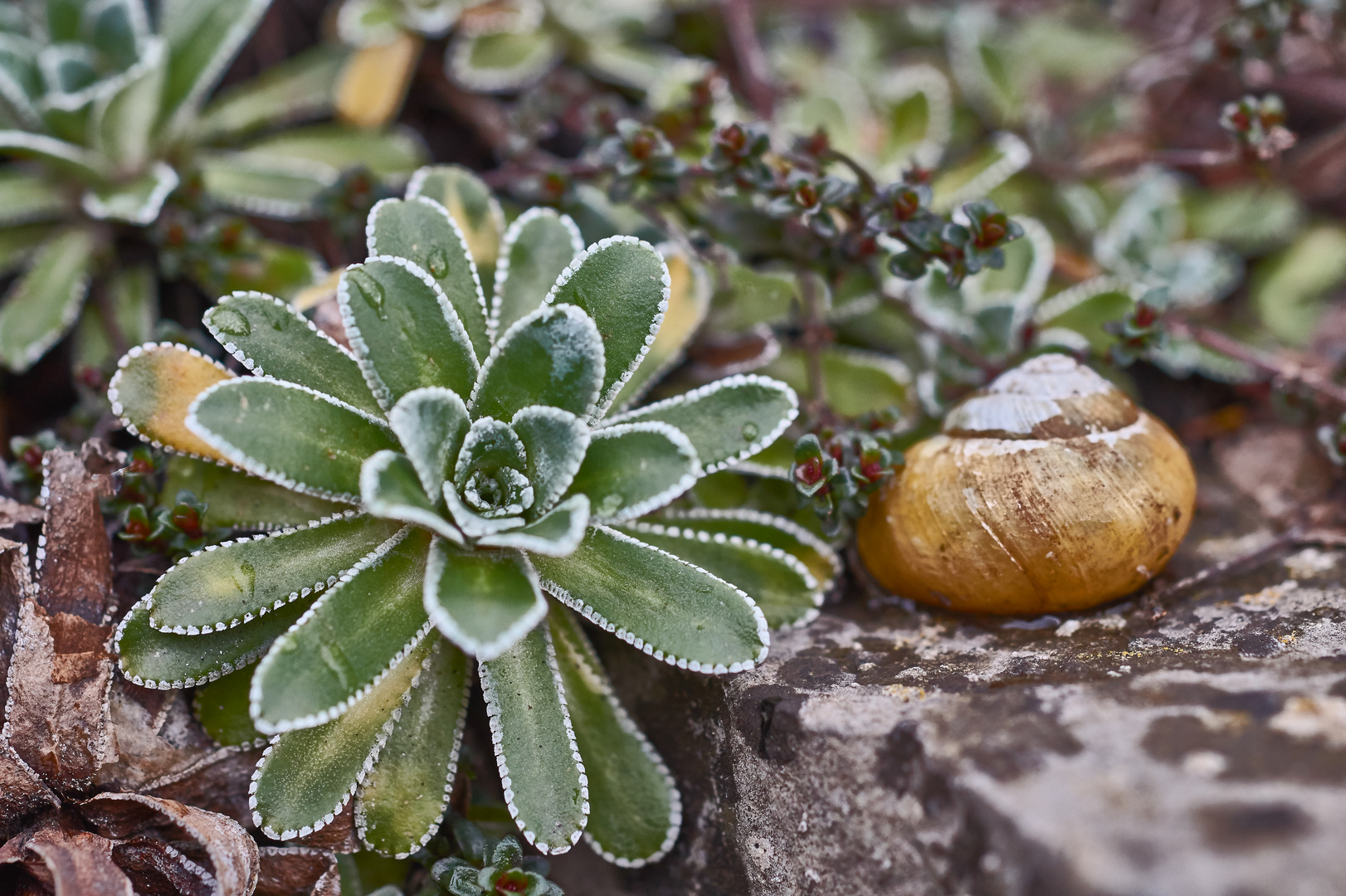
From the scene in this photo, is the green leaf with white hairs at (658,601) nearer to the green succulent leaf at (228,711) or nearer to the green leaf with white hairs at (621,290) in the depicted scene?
the green leaf with white hairs at (621,290)

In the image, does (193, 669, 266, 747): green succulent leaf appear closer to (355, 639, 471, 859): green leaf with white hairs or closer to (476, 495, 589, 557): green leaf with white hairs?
(355, 639, 471, 859): green leaf with white hairs

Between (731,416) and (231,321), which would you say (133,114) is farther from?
(731,416)

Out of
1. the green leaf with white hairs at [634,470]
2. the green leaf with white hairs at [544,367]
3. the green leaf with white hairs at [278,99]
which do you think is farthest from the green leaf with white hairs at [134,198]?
the green leaf with white hairs at [634,470]

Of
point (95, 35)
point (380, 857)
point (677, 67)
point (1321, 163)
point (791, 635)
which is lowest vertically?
point (380, 857)

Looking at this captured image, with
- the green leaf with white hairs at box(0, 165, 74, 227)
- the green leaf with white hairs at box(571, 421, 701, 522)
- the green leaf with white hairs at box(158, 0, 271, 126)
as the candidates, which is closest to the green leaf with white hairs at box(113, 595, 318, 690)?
the green leaf with white hairs at box(571, 421, 701, 522)

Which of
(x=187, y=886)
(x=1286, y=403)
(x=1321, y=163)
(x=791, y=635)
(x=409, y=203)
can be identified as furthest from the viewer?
(x=1321, y=163)

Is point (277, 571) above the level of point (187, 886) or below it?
above

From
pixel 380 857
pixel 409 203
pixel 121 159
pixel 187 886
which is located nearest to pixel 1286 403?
pixel 409 203

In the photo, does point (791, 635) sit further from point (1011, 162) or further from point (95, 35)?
point (95, 35)
